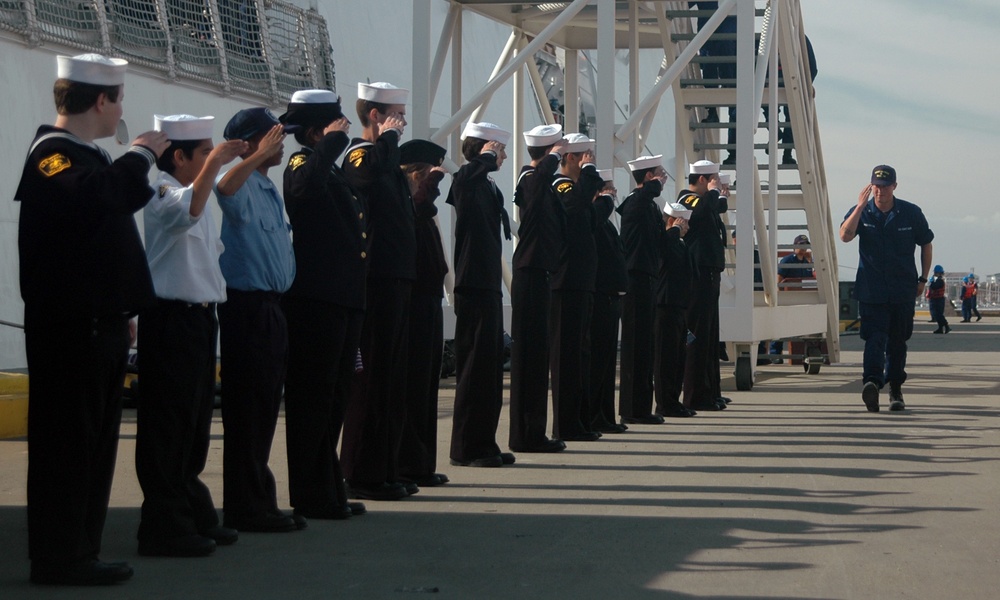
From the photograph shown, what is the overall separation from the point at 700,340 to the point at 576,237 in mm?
3277

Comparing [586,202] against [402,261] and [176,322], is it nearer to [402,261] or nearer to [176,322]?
[402,261]

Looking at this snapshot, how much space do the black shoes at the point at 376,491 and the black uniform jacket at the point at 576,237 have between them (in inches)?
106

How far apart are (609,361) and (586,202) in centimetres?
132

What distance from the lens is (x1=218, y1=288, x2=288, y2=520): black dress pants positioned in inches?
215

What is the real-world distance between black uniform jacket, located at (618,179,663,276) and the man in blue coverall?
62.0 inches

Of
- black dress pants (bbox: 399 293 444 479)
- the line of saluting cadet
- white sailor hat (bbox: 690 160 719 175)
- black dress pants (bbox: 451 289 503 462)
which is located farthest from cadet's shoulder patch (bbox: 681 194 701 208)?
black dress pants (bbox: 399 293 444 479)

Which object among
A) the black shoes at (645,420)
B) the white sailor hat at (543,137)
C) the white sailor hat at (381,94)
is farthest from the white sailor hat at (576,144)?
the white sailor hat at (381,94)

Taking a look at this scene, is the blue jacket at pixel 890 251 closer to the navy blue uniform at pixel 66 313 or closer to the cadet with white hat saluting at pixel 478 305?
the cadet with white hat saluting at pixel 478 305

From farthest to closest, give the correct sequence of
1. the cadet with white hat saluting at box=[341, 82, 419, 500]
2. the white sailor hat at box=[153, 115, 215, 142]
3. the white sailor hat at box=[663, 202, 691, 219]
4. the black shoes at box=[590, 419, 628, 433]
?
the white sailor hat at box=[663, 202, 691, 219] → the black shoes at box=[590, 419, 628, 433] → the cadet with white hat saluting at box=[341, 82, 419, 500] → the white sailor hat at box=[153, 115, 215, 142]

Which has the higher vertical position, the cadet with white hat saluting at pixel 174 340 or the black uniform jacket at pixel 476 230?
the black uniform jacket at pixel 476 230

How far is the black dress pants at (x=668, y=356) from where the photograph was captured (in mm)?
11398

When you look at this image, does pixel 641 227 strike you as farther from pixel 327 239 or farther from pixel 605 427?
pixel 327 239

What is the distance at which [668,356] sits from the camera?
11.4 metres

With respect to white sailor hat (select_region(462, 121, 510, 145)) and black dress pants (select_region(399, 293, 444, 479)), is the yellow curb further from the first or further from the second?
white sailor hat (select_region(462, 121, 510, 145))
